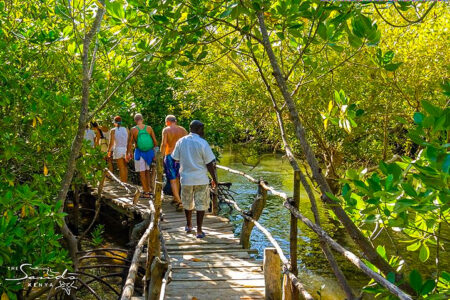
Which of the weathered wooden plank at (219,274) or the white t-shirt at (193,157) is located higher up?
Answer: the white t-shirt at (193,157)

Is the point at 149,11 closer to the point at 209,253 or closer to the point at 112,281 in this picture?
the point at 209,253

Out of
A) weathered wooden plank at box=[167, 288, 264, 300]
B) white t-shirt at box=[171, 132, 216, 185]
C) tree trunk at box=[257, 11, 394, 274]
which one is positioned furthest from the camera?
white t-shirt at box=[171, 132, 216, 185]

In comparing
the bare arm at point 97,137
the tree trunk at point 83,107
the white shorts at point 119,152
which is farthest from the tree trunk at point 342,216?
the bare arm at point 97,137

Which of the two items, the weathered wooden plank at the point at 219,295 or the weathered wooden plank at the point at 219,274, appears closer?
the weathered wooden plank at the point at 219,295

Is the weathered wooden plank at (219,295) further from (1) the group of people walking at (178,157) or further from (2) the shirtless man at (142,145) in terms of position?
(2) the shirtless man at (142,145)

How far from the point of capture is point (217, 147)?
462 inches

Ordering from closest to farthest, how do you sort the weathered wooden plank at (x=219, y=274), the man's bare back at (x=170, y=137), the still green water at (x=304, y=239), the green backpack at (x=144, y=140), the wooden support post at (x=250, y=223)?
the weathered wooden plank at (x=219, y=274)
the wooden support post at (x=250, y=223)
the man's bare back at (x=170, y=137)
the green backpack at (x=144, y=140)
the still green water at (x=304, y=239)

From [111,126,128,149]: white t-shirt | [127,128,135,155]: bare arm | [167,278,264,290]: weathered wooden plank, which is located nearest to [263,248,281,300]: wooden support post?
[167,278,264,290]: weathered wooden plank

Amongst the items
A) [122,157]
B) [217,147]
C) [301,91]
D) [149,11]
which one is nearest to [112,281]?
[122,157]

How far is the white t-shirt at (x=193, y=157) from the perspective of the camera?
586cm

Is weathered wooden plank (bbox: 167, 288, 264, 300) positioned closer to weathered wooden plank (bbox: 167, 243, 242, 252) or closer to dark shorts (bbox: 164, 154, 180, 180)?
weathered wooden plank (bbox: 167, 243, 242, 252)

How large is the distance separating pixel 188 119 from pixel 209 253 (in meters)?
6.04

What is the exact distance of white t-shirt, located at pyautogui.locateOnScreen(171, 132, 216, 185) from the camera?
5863 mm

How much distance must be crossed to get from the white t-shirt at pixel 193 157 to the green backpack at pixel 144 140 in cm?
259
